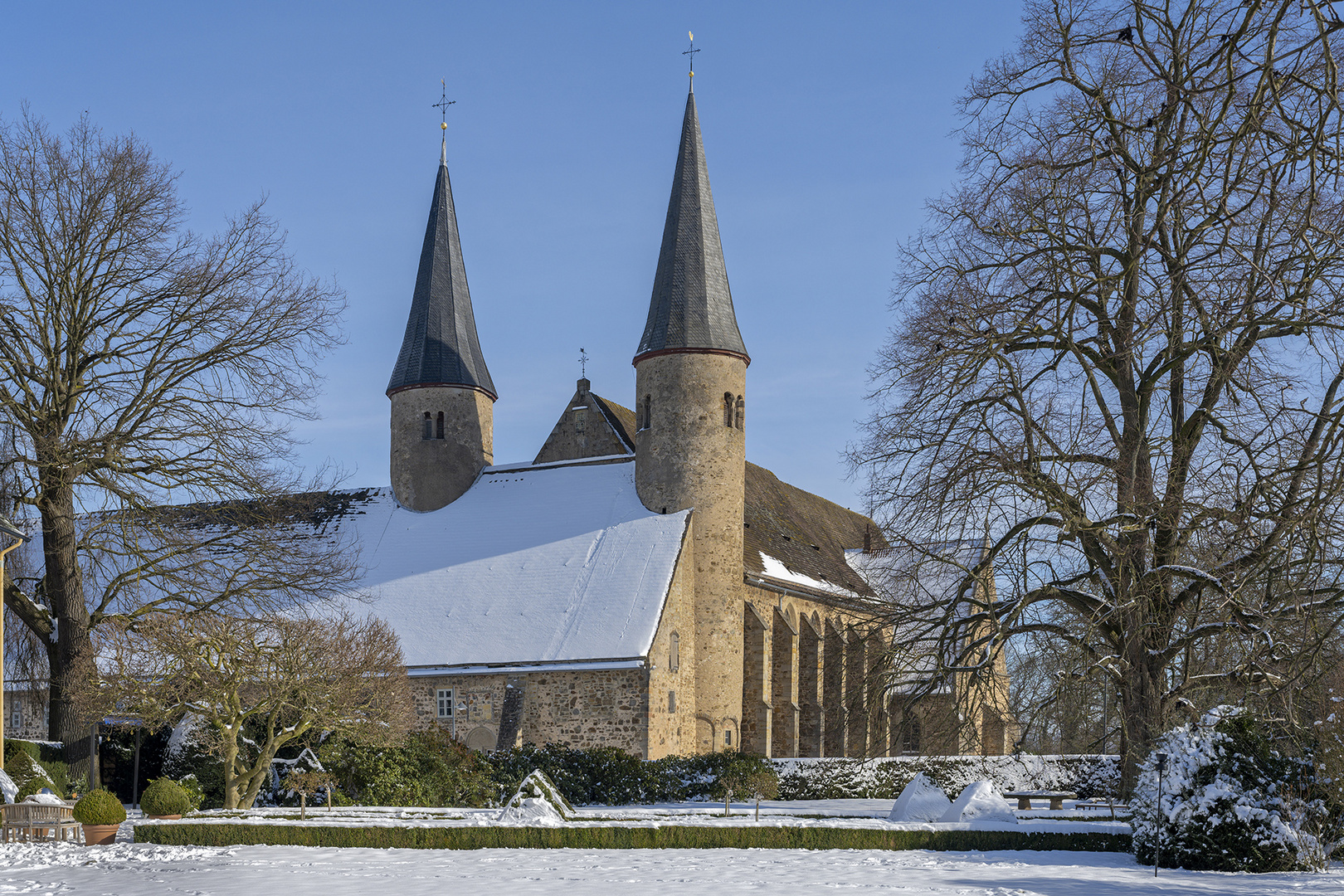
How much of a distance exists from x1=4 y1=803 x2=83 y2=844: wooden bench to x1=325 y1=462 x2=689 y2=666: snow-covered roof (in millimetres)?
13752

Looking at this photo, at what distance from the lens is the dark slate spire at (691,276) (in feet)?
109

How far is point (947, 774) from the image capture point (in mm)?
29438

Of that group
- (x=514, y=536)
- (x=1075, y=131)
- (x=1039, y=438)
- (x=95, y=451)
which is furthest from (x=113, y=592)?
(x=1075, y=131)

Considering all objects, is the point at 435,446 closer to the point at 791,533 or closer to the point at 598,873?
the point at 791,533

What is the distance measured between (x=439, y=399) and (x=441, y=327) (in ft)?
7.02

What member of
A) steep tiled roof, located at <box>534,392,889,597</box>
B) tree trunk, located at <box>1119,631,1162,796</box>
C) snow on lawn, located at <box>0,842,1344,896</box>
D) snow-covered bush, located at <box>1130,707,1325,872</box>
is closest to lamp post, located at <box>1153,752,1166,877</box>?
snow-covered bush, located at <box>1130,707,1325,872</box>

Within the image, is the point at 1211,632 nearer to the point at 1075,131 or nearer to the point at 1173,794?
the point at 1173,794

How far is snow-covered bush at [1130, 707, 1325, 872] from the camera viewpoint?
45.5 feet

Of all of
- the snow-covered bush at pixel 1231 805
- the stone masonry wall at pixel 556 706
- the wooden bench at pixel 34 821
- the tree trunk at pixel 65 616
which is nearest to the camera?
the snow-covered bush at pixel 1231 805

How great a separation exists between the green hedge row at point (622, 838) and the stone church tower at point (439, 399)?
69.5 feet

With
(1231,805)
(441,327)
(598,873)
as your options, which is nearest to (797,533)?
(441,327)

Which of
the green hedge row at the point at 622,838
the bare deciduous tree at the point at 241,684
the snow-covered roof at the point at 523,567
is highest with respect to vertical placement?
the snow-covered roof at the point at 523,567

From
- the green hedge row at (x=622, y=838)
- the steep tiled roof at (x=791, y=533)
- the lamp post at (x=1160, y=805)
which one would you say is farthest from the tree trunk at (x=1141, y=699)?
the steep tiled roof at (x=791, y=533)

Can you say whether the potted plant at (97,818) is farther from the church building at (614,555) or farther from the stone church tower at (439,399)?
the stone church tower at (439,399)
